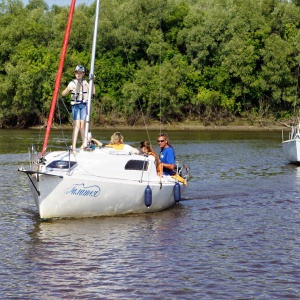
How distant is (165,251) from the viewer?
17.4 m

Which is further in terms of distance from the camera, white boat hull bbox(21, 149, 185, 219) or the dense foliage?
the dense foliage

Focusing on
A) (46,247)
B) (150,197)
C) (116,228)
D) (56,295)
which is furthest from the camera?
(150,197)

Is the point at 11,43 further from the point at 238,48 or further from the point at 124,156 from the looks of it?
the point at 124,156

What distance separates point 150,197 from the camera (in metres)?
21.5

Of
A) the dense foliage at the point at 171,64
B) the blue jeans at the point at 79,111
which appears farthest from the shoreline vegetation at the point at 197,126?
the blue jeans at the point at 79,111

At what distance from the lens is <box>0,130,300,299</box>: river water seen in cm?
1426

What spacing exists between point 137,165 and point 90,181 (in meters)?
1.80

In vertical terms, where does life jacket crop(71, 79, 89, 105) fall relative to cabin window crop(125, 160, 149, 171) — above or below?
above

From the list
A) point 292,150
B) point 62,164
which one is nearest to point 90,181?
point 62,164

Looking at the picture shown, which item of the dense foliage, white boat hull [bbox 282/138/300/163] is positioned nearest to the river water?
white boat hull [bbox 282/138/300/163]

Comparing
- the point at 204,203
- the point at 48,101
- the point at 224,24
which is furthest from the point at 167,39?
the point at 204,203

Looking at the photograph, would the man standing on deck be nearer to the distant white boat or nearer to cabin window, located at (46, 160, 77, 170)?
cabin window, located at (46, 160, 77, 170)

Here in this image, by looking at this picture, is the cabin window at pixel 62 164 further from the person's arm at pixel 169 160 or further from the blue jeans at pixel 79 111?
the person's arm at pixel 169 160

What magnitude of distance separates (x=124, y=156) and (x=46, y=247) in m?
4.32
